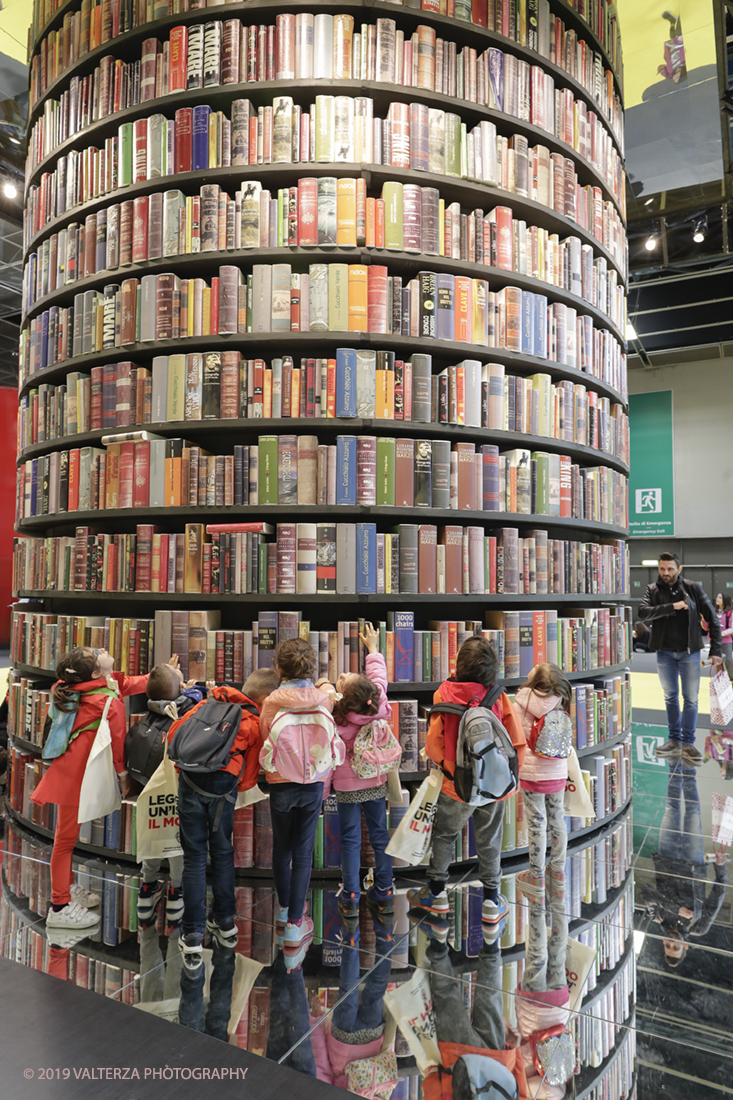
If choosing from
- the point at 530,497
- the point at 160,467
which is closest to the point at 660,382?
the point at 530,497

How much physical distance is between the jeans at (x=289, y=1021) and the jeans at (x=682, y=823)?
7.41 ft

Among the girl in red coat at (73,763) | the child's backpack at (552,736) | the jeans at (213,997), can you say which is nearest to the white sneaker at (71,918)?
the girl in red coat at (73,763)

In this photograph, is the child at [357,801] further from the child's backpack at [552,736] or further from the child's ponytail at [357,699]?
the child's backpack at [552,736]

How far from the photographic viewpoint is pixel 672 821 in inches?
161

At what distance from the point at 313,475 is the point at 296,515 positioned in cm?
24

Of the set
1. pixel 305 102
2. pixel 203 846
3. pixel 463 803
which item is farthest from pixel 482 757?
pixel 305 102

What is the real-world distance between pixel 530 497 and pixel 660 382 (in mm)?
14106

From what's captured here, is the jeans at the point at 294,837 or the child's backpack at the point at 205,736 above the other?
the child's backpack at the point at 205,736

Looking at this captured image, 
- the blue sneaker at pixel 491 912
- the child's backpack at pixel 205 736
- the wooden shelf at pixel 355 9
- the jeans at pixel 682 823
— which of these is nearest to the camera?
the child's backpack at pixel 205 736

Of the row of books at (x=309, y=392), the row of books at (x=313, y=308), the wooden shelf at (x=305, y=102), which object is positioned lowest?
the row of books at (x=309, y=392)

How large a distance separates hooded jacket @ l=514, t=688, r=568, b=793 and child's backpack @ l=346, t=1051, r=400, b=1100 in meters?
1.34

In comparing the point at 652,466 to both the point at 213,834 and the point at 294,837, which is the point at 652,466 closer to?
the point at 294,837

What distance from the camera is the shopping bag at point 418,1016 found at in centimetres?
200

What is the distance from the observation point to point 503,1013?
2201 millimetres
